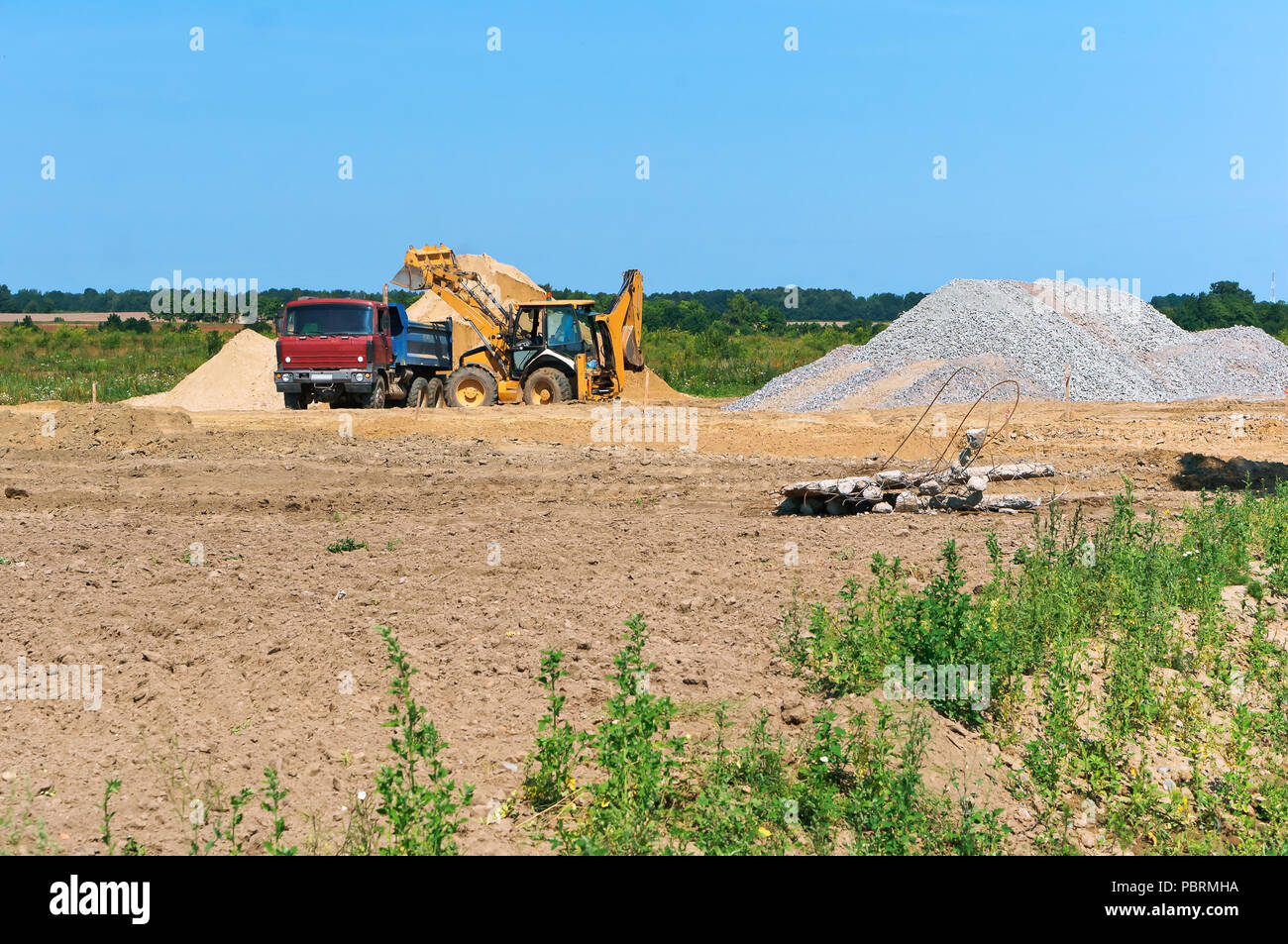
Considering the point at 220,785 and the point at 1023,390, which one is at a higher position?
the point at 1023,390

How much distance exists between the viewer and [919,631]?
589cm

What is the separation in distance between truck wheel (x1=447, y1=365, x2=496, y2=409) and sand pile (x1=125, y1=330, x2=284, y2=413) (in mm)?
6723

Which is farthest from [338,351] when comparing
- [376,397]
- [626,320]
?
[626,320]

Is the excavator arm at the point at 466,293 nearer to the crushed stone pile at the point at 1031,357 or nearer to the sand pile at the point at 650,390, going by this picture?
the sand pile at the point at 650,390

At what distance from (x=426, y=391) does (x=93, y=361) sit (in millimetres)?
18938

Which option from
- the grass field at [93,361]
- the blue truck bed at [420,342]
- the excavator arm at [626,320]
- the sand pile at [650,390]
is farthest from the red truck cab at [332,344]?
the grass field at [93,361]

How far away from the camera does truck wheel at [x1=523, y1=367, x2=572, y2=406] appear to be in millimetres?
21562

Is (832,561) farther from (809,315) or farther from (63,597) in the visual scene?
(809,315)

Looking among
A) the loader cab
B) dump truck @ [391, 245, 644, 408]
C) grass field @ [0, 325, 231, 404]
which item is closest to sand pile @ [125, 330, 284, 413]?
grass field @ [0, 325, 231, 404]

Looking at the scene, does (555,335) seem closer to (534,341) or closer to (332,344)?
(534,341)

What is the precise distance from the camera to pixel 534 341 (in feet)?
72.4

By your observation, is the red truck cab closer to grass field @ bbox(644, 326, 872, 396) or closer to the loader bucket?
the loader bucket

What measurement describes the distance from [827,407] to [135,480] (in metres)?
14.4
